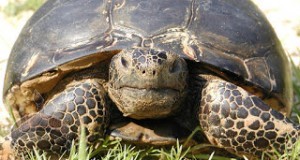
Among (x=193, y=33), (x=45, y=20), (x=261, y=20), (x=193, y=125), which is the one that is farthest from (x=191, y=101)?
(x=45, y=20)

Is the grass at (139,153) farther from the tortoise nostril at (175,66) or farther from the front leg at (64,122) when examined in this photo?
the tortoise nostril at (175,66)

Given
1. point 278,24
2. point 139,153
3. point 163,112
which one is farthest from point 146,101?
point 278,24

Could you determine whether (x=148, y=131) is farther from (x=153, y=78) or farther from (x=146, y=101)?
(x=153, y=78)

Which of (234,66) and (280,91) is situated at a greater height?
(234,66)

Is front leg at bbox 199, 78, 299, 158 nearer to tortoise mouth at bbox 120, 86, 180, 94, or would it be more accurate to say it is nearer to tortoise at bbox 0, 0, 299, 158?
tortoise at bbox 0, 0, 299, 158

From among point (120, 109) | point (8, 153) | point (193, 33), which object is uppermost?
point (193, 33)

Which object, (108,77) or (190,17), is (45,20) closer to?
(108,77)
